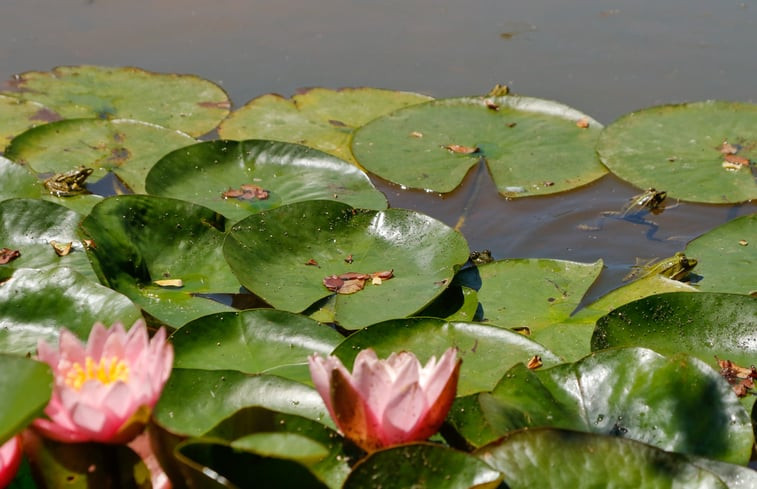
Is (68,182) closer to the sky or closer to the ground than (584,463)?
closer to the ground

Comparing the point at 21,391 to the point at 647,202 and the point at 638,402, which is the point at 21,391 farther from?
the point at 647,202

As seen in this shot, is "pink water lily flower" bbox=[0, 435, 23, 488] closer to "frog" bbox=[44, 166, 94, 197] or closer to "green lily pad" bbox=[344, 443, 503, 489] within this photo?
"green lily pad" bbox=[344, 443, 503, 489]

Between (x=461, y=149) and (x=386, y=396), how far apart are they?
212 cm

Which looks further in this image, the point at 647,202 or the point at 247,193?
the point at 647,202

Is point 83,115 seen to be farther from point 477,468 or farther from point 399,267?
point 477,468

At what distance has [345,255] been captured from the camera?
2553 millimetres

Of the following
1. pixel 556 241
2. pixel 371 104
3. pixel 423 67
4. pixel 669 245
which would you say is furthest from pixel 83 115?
pixel 669 245

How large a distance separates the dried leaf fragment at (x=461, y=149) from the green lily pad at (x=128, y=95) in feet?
3.35

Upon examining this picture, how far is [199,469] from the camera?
118cm

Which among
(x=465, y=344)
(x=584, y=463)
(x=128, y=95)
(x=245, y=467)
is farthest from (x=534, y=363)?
(x=128, y=95)

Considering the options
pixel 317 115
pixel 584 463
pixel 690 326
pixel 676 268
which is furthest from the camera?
pixel 317 115

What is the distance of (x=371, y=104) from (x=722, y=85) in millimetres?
1650

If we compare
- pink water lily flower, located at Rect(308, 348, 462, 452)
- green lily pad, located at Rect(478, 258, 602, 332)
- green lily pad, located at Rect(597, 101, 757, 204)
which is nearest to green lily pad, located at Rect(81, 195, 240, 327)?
green lily pad, located at Rect(478, 258, 602, 332)

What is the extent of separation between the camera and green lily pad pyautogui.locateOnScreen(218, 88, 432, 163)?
3.53m
